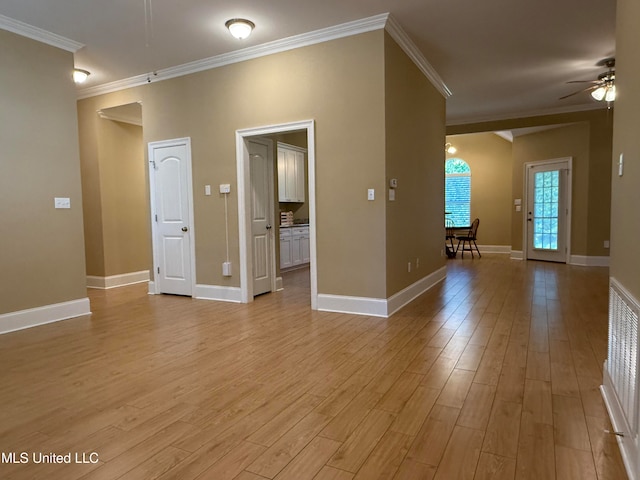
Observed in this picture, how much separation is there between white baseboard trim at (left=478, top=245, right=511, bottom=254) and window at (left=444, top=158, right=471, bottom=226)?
0.77m

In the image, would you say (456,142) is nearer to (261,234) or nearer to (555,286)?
(555,286)

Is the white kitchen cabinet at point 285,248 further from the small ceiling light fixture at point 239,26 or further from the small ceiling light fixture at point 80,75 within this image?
the small ceiling light fixture at point 239,26

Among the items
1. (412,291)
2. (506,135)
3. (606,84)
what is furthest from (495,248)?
(412,291)

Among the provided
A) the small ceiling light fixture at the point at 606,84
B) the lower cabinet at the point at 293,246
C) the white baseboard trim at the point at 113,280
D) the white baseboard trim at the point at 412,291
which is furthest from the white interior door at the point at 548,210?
the white baseboard trim at the point at 113,280

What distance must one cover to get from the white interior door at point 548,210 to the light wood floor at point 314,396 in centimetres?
449

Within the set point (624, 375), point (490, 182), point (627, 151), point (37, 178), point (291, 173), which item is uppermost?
point (291, 173)

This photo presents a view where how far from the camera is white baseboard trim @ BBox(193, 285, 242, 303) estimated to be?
5.04 meters

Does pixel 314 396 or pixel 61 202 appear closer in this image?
pixel 314 396

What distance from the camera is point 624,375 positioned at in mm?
1843

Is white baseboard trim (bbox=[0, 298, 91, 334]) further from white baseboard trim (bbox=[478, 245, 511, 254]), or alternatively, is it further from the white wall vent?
white baseboard trim (bbox=[478, 245, 511, 254])

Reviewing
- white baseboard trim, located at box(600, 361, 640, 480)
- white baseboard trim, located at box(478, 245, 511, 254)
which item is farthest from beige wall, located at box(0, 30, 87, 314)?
white baseboard trim, located at box(478, 245, 511, 254)

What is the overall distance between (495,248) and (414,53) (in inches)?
283

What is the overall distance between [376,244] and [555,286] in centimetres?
339

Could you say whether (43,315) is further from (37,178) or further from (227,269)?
(227,269)
